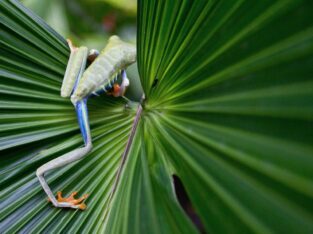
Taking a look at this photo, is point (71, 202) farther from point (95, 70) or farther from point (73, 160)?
point (95, 70)

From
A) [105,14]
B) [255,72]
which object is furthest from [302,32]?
[105,14]

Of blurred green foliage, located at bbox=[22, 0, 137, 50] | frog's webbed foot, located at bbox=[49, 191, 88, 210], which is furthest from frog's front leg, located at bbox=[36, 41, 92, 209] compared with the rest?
blurred green foliage, located at bbox=[22, 0, 137, 50]

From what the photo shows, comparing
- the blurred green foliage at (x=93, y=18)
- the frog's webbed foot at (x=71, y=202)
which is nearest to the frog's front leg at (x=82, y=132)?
the frog's webbed foot at (x=71, y=202)

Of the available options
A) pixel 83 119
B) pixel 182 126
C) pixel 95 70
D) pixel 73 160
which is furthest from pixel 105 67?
pixel 182 126

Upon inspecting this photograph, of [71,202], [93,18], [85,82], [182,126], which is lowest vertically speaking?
[71,202]

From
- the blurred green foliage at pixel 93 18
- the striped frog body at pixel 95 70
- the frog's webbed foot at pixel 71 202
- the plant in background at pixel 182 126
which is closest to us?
the plant in background at pixel 182 126

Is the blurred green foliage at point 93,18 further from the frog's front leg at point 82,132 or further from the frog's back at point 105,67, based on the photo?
the frog's front leg at point 82,132
